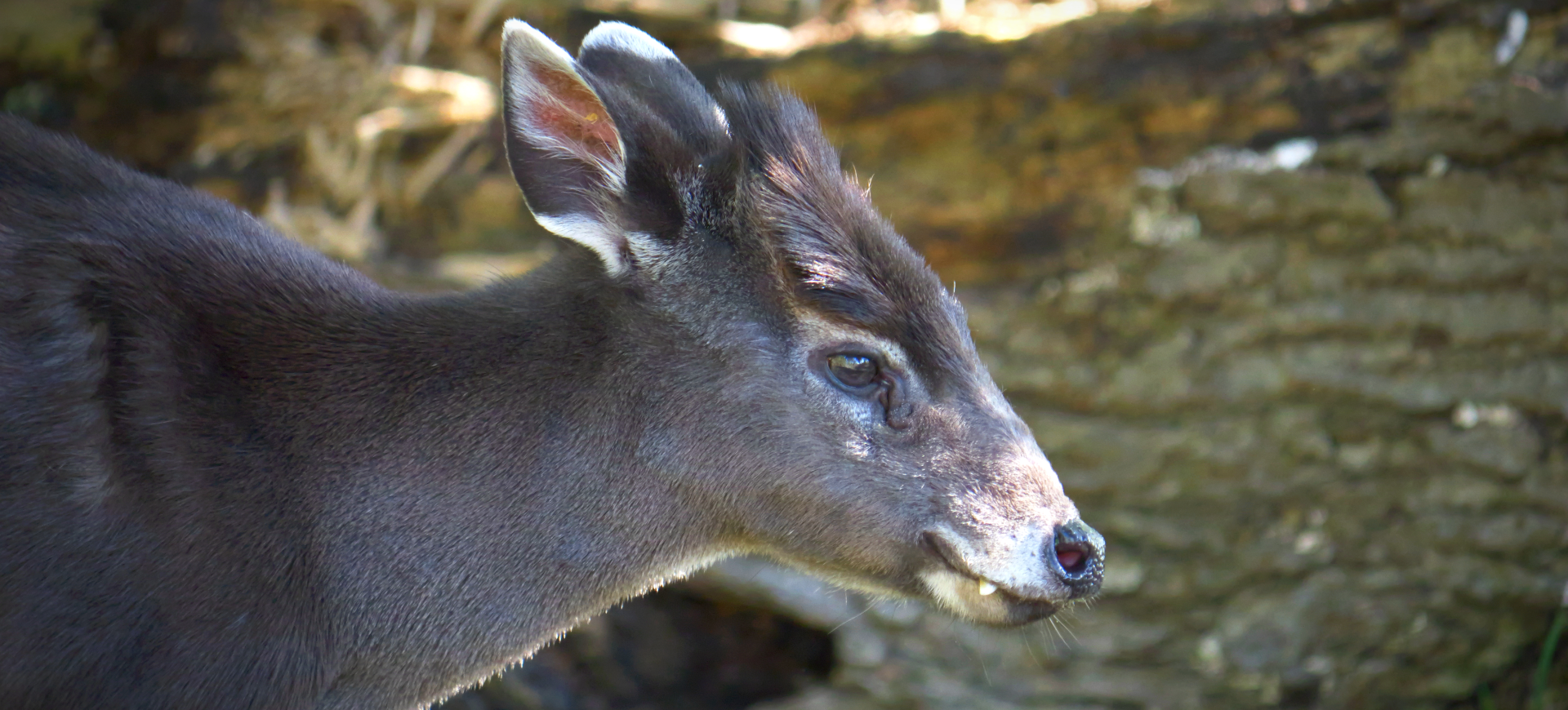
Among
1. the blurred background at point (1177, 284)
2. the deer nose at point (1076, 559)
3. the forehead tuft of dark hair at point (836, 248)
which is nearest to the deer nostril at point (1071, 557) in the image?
the deer nose at point (1076, 559)

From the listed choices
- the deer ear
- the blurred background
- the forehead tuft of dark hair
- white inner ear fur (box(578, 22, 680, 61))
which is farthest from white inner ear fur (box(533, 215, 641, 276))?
the blurred background

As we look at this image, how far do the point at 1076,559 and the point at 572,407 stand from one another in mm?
1256

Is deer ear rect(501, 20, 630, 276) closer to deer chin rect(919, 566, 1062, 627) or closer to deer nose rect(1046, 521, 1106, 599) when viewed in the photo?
deer chin rect(919, 566, 1062, 627)

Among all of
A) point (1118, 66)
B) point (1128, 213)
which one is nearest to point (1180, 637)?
point (1128, 213)

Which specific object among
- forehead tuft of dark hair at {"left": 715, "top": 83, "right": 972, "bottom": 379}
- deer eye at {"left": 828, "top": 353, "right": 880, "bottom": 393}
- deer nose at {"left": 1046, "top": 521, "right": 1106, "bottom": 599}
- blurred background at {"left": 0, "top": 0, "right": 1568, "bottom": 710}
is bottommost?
blurred background at {"left": 0, "top": 0, "right": 1568, "bottom": 710}

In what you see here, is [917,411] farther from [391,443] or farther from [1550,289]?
[1550,289]

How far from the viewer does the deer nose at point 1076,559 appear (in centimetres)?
296

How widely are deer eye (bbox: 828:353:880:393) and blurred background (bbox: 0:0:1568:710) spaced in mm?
2298

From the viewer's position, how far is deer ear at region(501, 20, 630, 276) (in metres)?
3.00

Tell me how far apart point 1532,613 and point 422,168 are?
18.2 ft

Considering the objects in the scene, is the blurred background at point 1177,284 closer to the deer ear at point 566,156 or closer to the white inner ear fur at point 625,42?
the white inner ear fur at point 625,42

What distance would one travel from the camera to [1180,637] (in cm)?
573

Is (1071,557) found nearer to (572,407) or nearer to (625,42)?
(572,407)

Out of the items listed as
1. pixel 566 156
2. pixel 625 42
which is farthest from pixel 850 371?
pixel 625 42
